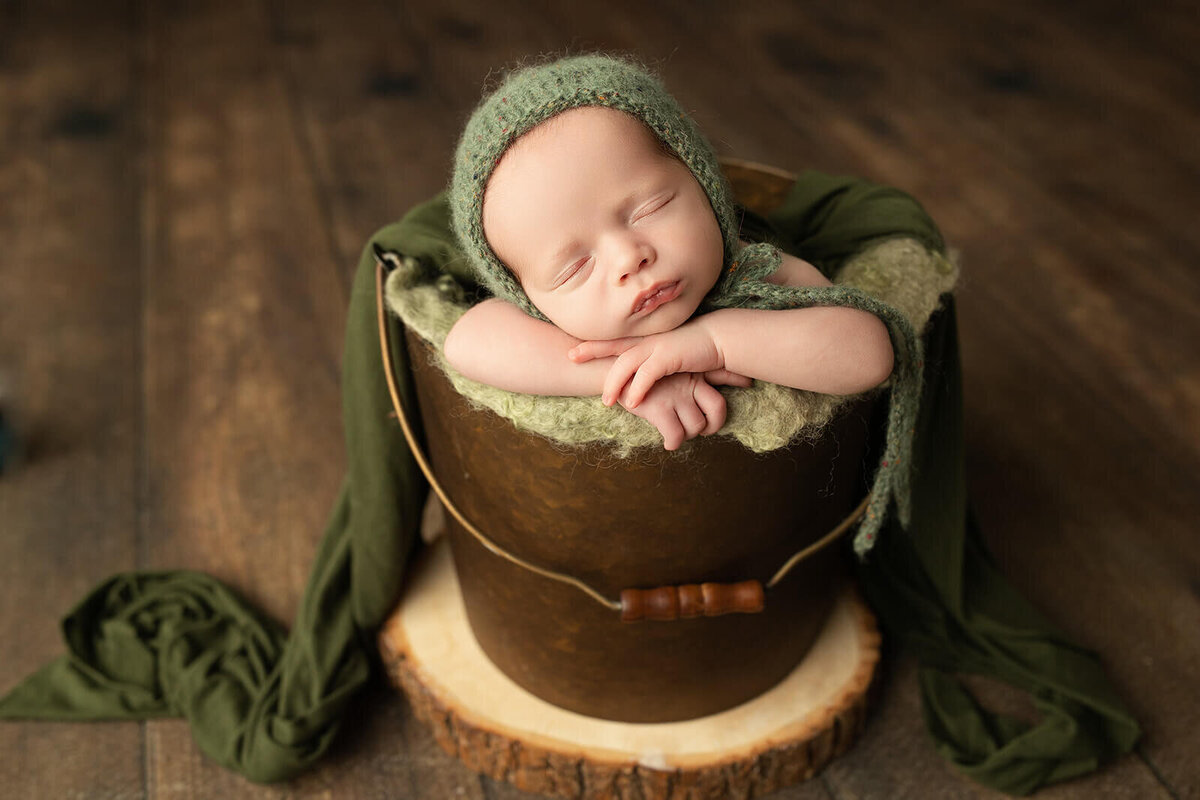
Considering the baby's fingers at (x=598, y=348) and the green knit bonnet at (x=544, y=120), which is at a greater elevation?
the green knit bonnet at (x=544, y=120)

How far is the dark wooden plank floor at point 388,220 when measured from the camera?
4.60 feet

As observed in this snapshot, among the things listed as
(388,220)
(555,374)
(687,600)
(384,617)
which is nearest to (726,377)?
(555,374)

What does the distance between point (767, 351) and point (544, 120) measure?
0.27 metres

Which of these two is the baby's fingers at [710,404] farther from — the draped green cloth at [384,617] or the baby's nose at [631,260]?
the draped green cloth at [384,617]

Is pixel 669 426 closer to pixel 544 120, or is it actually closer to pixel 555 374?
pixel 555 374

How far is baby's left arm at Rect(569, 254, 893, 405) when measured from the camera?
914mm

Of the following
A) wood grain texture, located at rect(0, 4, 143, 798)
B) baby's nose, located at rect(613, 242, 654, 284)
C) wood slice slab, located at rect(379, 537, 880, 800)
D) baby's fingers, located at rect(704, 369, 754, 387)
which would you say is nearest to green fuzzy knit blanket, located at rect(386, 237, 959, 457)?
baby's fingers, located at rect(704, 369, 754, 387)

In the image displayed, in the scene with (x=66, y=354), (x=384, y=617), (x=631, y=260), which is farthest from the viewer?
(x=66, y=354)

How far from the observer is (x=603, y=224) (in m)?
0.92

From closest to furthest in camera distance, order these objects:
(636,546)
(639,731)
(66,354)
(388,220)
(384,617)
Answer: (636,546) → (639,731) → (384,617) → (66,354) → (388,220)

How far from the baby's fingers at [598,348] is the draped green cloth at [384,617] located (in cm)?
25

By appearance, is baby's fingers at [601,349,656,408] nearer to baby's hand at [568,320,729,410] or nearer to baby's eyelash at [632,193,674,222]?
baby's hand at [568,320,729,410]

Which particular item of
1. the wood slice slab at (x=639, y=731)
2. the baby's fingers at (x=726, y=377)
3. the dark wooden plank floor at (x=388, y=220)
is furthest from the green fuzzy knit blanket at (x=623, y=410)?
the dark wooden plank floor at (x=388, y=220)

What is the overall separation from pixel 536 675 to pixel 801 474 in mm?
419
